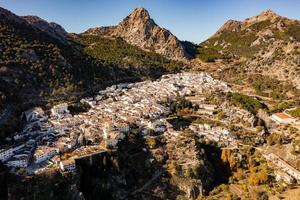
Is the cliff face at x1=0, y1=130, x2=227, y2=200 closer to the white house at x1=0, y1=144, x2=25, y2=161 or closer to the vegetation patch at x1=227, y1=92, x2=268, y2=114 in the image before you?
the white house at x1=0, y1=144, x2=25, y2=161

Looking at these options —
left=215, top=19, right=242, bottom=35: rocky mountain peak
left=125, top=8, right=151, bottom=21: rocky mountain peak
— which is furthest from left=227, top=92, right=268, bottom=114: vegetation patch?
left=215, top=19, right=242, bottom=35: rocky mountain peak

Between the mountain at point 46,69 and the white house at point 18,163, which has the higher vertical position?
the mountain at point 46,69

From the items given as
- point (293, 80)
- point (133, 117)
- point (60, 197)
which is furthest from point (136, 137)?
point (293, 80)

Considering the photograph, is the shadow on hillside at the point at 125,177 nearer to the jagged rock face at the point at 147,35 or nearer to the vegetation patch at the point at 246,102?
the vegetation patch at the point at 246,102

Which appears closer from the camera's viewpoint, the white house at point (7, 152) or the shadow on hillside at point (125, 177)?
the white house at point (7, 152)

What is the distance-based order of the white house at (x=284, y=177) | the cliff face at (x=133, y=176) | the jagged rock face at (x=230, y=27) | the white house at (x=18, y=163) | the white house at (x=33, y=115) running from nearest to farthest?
the cliff face at (x=133, y=176)
the white house at (x=18, y=163)
the white house at (x=284, y=177)
the white house at (x=33, y=115)
the jagged rock face at (x=230, y=27)

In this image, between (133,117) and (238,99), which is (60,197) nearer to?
(133,117)

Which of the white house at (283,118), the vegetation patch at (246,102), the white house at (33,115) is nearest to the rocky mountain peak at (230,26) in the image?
the vegetation patch at (246,102)
